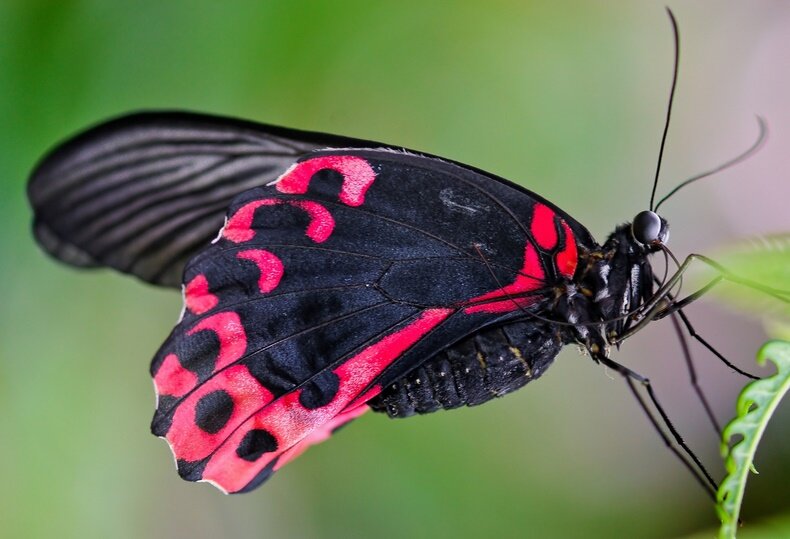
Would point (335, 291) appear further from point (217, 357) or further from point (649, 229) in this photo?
point (649, 229)

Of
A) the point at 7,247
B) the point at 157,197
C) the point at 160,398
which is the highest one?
the point at 157,197

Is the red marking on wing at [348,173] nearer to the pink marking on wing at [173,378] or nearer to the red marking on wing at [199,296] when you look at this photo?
the red marking on wing at [199,296]

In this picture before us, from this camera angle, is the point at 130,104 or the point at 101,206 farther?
the point at 130,104

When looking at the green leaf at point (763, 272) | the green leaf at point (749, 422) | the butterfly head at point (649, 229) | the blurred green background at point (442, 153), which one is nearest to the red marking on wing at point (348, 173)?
the butterfly head at point (649, 229)

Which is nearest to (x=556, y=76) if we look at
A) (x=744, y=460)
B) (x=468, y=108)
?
(x=468, y=108)

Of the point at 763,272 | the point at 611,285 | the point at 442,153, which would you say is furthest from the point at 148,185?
the point at 442,153

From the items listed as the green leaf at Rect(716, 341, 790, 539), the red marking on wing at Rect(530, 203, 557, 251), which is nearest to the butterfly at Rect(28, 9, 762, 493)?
the red marking on wing at Rect(530, 203, 557, 251)

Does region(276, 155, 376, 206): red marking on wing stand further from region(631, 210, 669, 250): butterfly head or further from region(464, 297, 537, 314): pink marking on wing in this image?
region(631, 210, 669, 250): butterfly head

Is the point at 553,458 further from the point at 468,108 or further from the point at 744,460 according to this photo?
the point at 744,460
